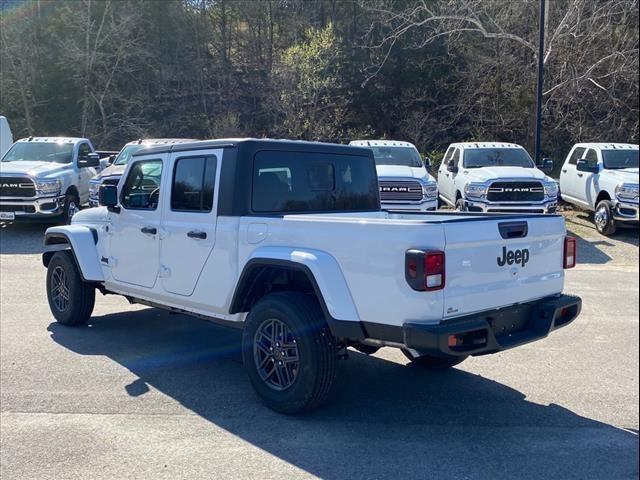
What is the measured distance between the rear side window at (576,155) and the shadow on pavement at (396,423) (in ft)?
38.4

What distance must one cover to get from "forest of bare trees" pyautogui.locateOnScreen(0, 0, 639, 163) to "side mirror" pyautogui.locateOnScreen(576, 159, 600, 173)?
29.2 feet

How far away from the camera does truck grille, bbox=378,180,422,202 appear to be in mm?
13430

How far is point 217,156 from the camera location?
5.34m

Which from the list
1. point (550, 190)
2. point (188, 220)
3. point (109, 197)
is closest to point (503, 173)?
point (550, 190)

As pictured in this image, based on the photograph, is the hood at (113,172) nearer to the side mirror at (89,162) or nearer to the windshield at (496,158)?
the side mirror at (89,162)

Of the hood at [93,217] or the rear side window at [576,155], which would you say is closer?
the hood at [93,217]

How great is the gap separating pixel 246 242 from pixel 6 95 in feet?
98.9

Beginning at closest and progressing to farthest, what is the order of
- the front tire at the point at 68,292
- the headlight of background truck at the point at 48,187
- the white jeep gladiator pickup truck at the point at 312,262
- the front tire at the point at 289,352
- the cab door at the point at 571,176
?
the white jeep gladiator pickup truck at the point at 312,262, the front tire at the point at 289,352, the front tire at the point at 68,292, the headlight of background truck at the point at 48,187, the cab door at the point at 571,176

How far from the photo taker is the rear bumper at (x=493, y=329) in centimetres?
389

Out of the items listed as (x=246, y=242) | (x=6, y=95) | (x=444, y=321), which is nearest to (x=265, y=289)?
(x=246, y=242)

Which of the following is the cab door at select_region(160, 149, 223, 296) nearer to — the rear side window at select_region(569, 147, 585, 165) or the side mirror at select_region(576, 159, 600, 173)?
the side mirror at select_region(576, 159, 600, 173)

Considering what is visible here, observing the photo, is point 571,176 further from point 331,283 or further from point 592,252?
point 331,283

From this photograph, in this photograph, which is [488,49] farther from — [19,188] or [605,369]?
[605,369]

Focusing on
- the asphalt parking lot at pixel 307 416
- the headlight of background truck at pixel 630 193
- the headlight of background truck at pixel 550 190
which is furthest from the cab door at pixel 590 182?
the asphalt parking lot at pixel 307 416
